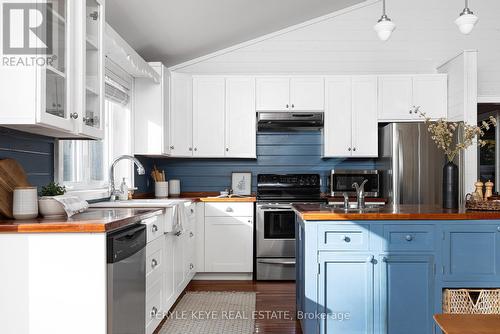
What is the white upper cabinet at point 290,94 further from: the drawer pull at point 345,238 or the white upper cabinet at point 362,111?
the drawer pull at point 345,238

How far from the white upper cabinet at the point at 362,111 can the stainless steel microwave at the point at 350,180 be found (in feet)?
0.67

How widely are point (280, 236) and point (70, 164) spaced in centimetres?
226

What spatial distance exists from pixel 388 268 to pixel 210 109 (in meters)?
2.95

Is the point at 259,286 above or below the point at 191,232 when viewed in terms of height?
below

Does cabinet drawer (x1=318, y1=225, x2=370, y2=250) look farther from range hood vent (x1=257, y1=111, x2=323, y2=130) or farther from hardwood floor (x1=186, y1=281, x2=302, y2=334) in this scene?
range hood vent (x1=257, y1=111, x2=323, y2=130)

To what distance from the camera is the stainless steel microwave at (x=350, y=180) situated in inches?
190

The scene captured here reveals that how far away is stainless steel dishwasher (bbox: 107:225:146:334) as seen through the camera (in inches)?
79.5

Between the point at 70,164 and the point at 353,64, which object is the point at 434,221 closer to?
the point at 70,164

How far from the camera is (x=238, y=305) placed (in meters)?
3.80

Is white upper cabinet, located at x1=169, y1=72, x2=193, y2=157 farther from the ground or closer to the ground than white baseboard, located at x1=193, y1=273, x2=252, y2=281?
farther from the ground

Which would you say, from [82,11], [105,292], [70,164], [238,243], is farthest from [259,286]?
[82,11]

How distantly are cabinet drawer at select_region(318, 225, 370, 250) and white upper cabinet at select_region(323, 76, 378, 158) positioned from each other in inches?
93.5

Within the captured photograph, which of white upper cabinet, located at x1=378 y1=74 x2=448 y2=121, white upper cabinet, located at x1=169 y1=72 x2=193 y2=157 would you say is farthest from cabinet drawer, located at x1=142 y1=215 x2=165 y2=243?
white upper cabinet, located at x1=378 y1=74 x2=448 y2=121

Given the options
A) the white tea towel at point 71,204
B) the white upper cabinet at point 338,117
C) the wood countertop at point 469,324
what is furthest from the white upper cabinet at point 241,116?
the wood countertop at point 469,324
